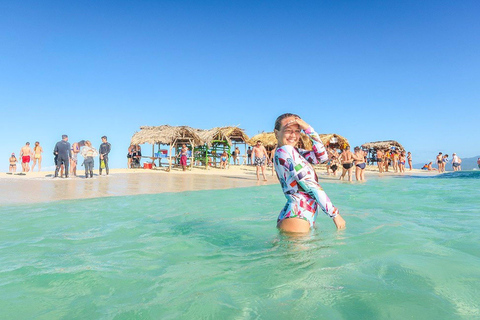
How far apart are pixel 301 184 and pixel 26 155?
19356mm

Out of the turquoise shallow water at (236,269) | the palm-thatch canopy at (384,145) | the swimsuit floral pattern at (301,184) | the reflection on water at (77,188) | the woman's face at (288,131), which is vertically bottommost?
the turquoise shallow water at (236,269)

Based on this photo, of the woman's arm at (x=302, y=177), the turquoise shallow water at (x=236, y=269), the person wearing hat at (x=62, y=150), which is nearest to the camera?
the turquoise shallow water at (x=236, y=269)

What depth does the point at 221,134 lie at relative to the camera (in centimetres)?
2512

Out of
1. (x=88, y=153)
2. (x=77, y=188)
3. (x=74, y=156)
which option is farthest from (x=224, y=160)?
(x=77, y=188)

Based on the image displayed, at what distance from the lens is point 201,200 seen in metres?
7.56

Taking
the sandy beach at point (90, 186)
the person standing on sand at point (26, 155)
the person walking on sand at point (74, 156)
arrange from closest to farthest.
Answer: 1. the sandy beach at point (90, 186)
2. the person walking on sand at point (74, 156)
3. the person standing on sand at point (26, 155)

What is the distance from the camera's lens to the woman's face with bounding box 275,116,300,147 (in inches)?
123

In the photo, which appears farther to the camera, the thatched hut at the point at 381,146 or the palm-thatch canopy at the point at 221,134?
the thatched hut at the point at 381,146

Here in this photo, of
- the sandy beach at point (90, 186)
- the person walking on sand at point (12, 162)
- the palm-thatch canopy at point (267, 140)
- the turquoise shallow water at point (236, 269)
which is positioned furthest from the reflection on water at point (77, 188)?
the palm-thatch canopy at point (267, 140)

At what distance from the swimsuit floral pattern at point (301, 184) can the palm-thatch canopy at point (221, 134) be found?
20369 millimetres

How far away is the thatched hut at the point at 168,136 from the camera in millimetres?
22188

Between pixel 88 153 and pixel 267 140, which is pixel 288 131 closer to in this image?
pixel 88 153

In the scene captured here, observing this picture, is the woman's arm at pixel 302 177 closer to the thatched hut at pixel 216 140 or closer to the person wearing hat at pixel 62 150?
the person wearing hat at pixel 62 150

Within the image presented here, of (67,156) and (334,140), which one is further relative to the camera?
(334,140)
